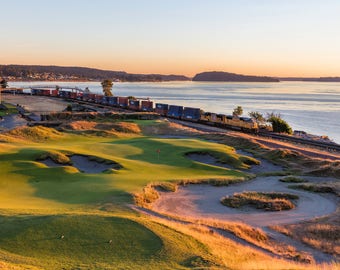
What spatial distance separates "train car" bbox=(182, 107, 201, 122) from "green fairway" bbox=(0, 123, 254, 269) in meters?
34.7

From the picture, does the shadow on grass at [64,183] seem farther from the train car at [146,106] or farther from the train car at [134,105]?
the train car at [134,105]

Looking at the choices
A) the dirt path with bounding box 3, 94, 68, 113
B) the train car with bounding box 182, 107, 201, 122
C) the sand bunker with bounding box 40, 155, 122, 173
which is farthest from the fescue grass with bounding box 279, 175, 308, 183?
the dirt path with bounding box 3, 94, 68, 113

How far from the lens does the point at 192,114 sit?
70875 millimetres

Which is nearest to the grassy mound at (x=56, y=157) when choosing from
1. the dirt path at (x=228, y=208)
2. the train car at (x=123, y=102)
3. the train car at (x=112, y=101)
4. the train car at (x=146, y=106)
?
the dirt path at (x=228, y=208)

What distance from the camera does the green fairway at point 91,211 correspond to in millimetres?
11273

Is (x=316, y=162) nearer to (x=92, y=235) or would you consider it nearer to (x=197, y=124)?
(x=92, y=235)

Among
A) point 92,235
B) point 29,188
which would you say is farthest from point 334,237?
point 29,188

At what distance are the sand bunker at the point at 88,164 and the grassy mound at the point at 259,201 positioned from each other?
8.25 m

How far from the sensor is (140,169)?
89.7ft

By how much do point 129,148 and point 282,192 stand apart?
14.9 metres

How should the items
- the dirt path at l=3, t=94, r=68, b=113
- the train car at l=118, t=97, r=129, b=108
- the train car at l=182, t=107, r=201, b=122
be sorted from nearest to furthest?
the train car at l=182, t=107, r=201, b=122 < the dirt path at l=3, t=94, r=68, b=113 < the train car at l=118, t=97, r=129, b=108

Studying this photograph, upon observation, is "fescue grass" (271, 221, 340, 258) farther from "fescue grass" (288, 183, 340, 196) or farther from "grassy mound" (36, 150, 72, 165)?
"grassy mound" (36, 150, 72, 165)

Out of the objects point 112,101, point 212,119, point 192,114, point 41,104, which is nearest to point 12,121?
point 192,114

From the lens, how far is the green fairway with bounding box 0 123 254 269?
11.3 meters
